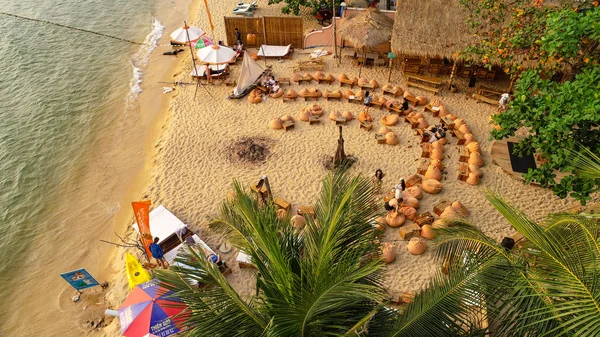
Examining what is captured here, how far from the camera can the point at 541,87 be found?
7.69m

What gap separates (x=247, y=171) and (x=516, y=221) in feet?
27.6

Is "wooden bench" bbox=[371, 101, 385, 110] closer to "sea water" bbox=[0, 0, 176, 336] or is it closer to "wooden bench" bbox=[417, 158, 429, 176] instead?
"wooden bench" bbox=[417, 158, 429, 176]

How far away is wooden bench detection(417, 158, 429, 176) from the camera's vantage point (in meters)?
10.8

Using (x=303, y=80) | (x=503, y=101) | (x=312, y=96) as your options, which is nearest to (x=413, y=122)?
(x=503, y=101)

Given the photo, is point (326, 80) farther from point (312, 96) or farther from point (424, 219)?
point (424, 219)

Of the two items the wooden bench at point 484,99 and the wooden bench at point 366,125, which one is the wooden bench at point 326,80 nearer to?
the wooden bench at point 366,125

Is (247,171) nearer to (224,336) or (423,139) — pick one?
(423,139)

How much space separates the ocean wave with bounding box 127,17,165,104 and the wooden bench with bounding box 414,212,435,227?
43.0 ft

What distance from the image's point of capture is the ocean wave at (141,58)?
16.8 meters

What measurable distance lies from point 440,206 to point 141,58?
16.6 metres

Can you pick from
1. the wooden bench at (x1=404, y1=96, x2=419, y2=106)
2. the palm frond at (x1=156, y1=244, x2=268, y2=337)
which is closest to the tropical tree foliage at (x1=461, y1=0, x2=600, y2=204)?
the wooden bench at (x1=404, y1=96, x2=419, y2=106)

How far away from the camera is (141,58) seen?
19.2 meters

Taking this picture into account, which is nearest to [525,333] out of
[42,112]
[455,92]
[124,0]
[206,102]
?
[455,92]

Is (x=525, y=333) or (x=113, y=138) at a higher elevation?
(x=525, y=333)
